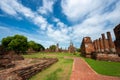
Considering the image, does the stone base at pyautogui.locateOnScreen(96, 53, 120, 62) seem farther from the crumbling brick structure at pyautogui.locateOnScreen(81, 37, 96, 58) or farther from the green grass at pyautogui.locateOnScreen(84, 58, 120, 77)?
the crumbling brick structure at pyautogui.locateOnScreen(81, 37, 96, 58)

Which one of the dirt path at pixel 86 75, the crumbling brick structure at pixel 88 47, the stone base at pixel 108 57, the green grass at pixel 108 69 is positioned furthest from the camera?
the crumbling brick structure at pixel 88 47

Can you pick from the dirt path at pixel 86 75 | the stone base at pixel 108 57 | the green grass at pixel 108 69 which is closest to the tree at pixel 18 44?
the stone base at pixel 108 57

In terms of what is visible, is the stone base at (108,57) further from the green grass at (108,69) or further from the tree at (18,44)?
the tree at (18,44)

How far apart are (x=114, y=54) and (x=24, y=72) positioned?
14177mm

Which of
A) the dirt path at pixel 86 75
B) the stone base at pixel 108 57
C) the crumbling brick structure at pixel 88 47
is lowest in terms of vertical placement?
the dirt path at pixel 86 75

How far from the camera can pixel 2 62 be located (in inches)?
379

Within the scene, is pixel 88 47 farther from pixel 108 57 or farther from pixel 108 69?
pixel 108 69

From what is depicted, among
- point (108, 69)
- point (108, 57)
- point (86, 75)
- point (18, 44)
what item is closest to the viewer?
point (86, 75)

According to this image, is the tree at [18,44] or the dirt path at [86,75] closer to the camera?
the dirt path at [86,75]

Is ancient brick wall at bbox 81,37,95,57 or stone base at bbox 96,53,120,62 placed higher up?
ancient brick wall at bbox 81,37,95,57

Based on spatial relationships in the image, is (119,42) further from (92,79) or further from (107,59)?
(92,79)

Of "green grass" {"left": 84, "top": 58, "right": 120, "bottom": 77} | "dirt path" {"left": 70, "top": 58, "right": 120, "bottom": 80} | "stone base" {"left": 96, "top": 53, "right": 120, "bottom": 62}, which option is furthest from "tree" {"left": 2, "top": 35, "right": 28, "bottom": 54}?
"dirt path" {"left": 70, "top": 58, "right": 120, "bottom": 80}

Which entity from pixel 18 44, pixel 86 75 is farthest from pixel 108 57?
pixel 18 44

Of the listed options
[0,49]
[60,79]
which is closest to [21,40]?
[0,49]
